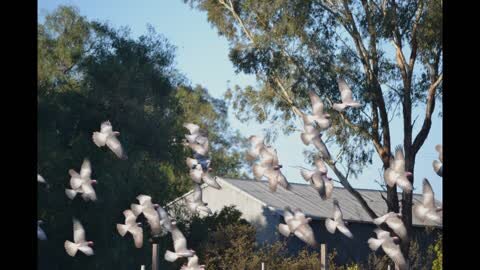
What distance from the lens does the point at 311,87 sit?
17.6 metres

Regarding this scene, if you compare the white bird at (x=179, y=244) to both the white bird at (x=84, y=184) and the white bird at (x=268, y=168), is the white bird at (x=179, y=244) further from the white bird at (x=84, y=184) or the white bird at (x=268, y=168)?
the white bird at (x=268, y=168)

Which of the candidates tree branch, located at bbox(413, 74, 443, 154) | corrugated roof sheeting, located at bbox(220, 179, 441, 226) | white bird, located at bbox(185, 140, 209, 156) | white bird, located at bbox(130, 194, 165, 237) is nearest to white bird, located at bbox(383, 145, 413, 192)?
white bird, located at bbox(185, 140, 209, 156)

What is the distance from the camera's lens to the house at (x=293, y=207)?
20328 millimetres

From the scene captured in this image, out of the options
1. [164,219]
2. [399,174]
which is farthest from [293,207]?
[399,174]

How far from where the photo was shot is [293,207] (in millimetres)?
20859

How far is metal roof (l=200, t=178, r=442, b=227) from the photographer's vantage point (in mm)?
21156

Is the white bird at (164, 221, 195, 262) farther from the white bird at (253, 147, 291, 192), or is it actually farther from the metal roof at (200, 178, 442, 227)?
the metal roof at (200, 178, 442, 227)

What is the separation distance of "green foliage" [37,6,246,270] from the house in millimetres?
1335

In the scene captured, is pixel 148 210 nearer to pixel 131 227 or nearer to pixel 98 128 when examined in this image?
pixel 131 227

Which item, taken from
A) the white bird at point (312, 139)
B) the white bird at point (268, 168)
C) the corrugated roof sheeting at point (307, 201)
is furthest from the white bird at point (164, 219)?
the corrugated roof sheeting at point (307, 201)

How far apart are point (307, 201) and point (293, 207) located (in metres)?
1.56
